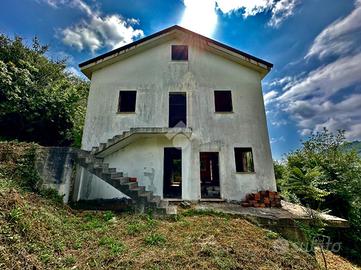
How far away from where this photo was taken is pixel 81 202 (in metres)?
8.63

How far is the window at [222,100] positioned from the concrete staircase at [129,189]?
19.6 feet

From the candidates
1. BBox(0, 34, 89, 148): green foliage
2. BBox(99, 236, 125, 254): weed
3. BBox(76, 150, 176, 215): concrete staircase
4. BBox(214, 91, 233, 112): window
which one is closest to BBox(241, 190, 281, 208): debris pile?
BBox(76, 150, 176, 215): concrete staircase

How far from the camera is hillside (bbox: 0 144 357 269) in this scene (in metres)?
4.00

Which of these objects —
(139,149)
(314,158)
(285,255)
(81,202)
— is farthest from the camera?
(314,158)

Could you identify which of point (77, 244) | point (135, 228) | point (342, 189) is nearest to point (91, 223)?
Answer: point (77, 244)

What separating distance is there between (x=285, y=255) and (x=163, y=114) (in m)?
7.51

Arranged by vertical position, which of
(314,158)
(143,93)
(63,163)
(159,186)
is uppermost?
(143,93)

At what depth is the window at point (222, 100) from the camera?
10711 mm

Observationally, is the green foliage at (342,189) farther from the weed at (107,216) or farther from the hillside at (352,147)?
the weed at (107,216)

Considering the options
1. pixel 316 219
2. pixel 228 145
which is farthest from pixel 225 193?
pixel 316 219

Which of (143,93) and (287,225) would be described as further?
(143,93)

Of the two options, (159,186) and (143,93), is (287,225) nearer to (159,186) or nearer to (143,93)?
(159,186)

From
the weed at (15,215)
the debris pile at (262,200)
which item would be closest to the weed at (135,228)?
the weed at (15,215)

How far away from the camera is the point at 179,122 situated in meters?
10.4
